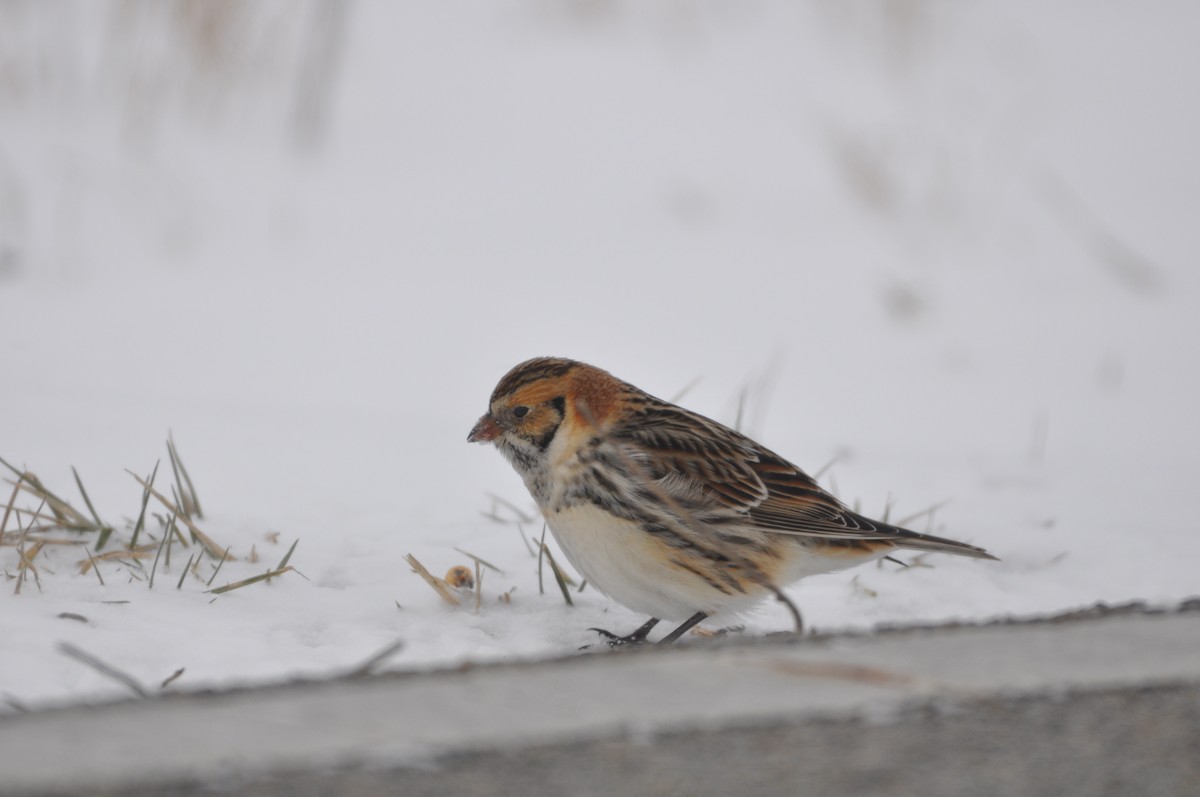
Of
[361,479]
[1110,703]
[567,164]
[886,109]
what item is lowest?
[361,479]

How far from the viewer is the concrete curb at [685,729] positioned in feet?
6.25

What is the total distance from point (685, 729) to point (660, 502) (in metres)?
1.49

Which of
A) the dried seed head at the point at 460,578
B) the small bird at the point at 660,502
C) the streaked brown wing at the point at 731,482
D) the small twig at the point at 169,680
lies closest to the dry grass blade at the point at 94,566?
the small twig at the point at 169,680

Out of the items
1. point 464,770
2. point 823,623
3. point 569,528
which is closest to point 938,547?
point 823,623

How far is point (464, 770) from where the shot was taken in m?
1.94

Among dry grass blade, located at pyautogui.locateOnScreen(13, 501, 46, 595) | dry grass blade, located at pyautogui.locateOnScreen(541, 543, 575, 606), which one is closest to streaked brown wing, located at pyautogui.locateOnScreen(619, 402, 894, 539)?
dry grass blade, located at pyautogui.locateOnScreen(541, 543, 575, 606)

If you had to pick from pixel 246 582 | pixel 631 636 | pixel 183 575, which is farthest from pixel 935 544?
pixel 183 575

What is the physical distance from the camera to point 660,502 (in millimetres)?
3475

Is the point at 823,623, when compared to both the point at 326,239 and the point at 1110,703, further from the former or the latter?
the point at 326,239

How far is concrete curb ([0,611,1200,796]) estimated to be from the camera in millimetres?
1906

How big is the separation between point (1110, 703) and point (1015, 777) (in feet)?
0.65

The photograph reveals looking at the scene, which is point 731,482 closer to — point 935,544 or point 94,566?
point 935,544

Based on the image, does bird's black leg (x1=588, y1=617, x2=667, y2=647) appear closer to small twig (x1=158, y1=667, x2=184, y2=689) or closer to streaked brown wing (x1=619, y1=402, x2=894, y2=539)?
streaked brown wing (x1=619, y1=402, x2=894, y2=539)

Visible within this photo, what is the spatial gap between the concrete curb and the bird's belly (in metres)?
1.08
